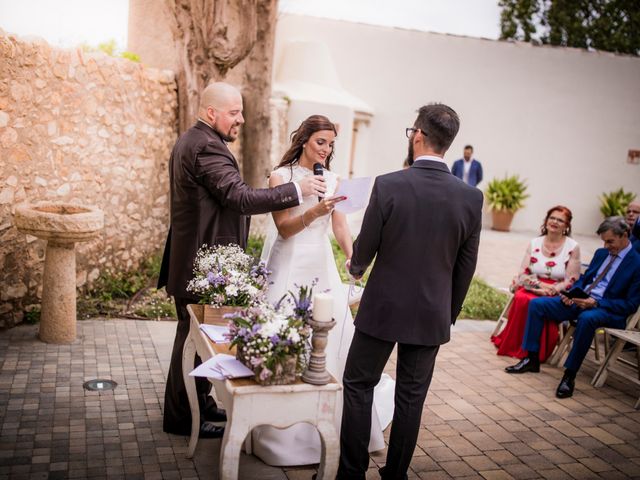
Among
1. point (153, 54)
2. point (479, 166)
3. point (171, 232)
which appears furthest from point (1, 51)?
point (479, 166)

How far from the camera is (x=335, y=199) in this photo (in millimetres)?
3742

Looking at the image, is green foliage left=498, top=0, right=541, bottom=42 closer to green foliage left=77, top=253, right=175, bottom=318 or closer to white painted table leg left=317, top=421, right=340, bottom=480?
green foliage left=77, top=253, right=175, bottom=318

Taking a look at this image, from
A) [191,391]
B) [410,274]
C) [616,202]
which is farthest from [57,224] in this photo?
[616,202]

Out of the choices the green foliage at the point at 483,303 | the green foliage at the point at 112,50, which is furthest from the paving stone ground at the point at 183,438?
the green foliage at the point at 112,50

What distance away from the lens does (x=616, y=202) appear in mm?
16156

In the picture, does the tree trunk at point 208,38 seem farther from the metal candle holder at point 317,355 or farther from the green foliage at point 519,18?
the green foliage at point 519,18

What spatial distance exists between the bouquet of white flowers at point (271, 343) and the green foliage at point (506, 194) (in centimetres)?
1374

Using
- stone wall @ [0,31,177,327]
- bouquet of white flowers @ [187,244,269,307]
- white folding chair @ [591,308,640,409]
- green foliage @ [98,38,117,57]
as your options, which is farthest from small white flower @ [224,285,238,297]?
green foliage @ [98,38,117,57]

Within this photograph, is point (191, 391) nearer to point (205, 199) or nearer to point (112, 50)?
point (205, 199)

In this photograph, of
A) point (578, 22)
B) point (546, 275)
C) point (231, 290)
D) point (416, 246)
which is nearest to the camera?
point (416, 246)

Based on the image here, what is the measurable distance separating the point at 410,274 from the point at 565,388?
2958mm

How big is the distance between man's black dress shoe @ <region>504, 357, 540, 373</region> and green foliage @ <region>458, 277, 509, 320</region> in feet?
5.76

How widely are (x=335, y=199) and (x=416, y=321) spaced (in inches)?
37.0

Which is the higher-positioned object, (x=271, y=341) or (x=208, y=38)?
(x=208, y=38)
